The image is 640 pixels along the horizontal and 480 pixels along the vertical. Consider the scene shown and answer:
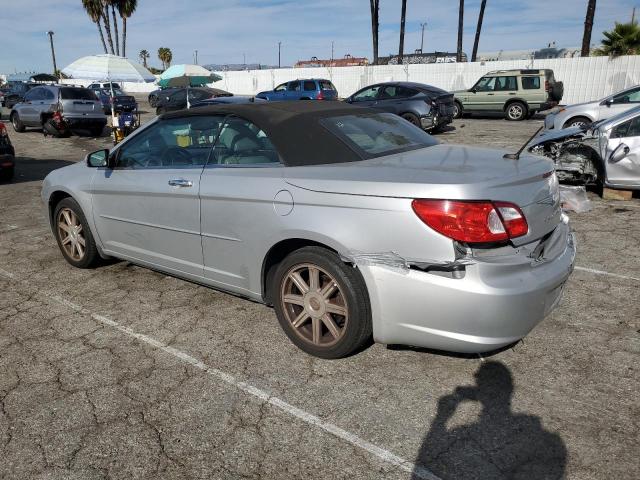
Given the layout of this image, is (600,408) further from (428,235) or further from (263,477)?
(263,477)

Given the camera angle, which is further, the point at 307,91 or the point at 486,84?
the point at 307,91

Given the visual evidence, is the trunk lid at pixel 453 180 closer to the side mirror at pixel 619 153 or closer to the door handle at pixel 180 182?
the door handle at pixel 180 182

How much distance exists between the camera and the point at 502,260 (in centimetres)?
268

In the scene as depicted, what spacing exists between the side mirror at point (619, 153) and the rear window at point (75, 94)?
15773 millimetres

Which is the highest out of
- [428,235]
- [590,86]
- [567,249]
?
[590,86]

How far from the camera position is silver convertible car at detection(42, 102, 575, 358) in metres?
2.67

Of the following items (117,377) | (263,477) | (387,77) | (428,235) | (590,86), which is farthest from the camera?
(387,77)

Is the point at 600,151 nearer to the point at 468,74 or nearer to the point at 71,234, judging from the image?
the point at 71,234

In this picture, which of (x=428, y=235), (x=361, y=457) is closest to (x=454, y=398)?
(x=361, y=457)

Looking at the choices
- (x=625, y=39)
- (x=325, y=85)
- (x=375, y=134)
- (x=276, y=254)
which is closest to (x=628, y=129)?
(x=375, y=134)

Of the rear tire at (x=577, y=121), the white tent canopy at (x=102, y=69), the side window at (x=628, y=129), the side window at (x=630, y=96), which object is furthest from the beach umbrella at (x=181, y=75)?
the side window at (x=628, y=129)

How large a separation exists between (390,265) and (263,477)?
1.23 meters

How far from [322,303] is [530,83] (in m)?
19.3

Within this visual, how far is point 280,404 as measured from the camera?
2850mm
